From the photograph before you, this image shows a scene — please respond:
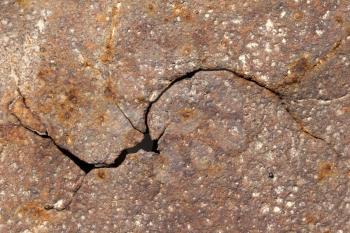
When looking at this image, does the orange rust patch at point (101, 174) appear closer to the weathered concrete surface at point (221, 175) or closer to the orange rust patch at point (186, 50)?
the weathered concrete surface at point (221, 175)

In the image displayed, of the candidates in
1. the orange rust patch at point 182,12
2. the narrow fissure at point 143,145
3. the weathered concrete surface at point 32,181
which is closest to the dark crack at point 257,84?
the narrow fissure at point 143,145

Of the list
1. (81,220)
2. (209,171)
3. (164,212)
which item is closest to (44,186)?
(81,220)

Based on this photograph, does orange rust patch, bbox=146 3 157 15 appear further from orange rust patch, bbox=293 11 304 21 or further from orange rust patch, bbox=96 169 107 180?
orange rust patch, bbox=96 169 107 180

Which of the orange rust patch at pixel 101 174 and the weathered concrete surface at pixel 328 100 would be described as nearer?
A: the weathered concrete surface at pixel 328 100

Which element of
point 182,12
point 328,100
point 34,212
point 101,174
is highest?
point 182,12

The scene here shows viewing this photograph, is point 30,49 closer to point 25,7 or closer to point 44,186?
point 25,7

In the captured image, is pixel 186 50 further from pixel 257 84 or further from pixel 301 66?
pixel 301 66

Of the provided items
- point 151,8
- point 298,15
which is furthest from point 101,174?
point 298,15
